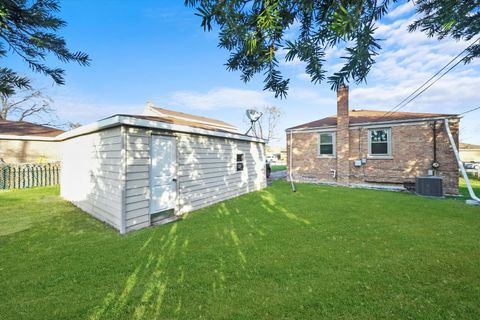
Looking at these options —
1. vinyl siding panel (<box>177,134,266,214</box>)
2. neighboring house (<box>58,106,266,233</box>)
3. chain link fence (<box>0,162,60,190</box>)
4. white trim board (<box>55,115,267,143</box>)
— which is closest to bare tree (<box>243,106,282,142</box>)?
vinyl siding panel (<box>177,134,266,214</box>)

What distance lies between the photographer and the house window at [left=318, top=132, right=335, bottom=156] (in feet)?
40.6

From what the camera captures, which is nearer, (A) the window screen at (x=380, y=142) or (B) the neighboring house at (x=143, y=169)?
(B) the neighboring house at (x=143, y=169)

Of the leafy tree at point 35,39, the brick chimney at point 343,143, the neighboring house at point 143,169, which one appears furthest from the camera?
the brick chimney at point 343,143

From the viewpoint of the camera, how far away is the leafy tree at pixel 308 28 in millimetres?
1058

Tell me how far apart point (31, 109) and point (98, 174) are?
28.8 m

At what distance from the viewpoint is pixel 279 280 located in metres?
2.88

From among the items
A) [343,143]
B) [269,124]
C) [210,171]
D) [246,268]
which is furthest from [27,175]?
[269,124]

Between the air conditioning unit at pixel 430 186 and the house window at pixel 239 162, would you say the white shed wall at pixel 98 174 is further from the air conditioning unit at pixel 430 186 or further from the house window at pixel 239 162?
the air conditioning unit at pixel 430 186

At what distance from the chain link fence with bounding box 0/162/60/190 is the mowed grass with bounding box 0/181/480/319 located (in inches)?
273

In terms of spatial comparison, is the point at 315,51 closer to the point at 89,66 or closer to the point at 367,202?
the point at 89,66

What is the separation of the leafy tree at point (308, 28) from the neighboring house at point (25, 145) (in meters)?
15.9

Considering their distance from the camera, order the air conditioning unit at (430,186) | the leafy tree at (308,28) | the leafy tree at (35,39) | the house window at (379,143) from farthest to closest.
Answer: the house window at (379,143)
the air conditioning unit at (430,186)
the leafy tree at (35,39)
the leafy tree at (308,28)

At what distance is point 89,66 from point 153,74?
10677 millimetres

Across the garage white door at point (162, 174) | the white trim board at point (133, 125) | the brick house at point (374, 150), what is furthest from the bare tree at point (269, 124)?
the garage white door at point (162, 174)
